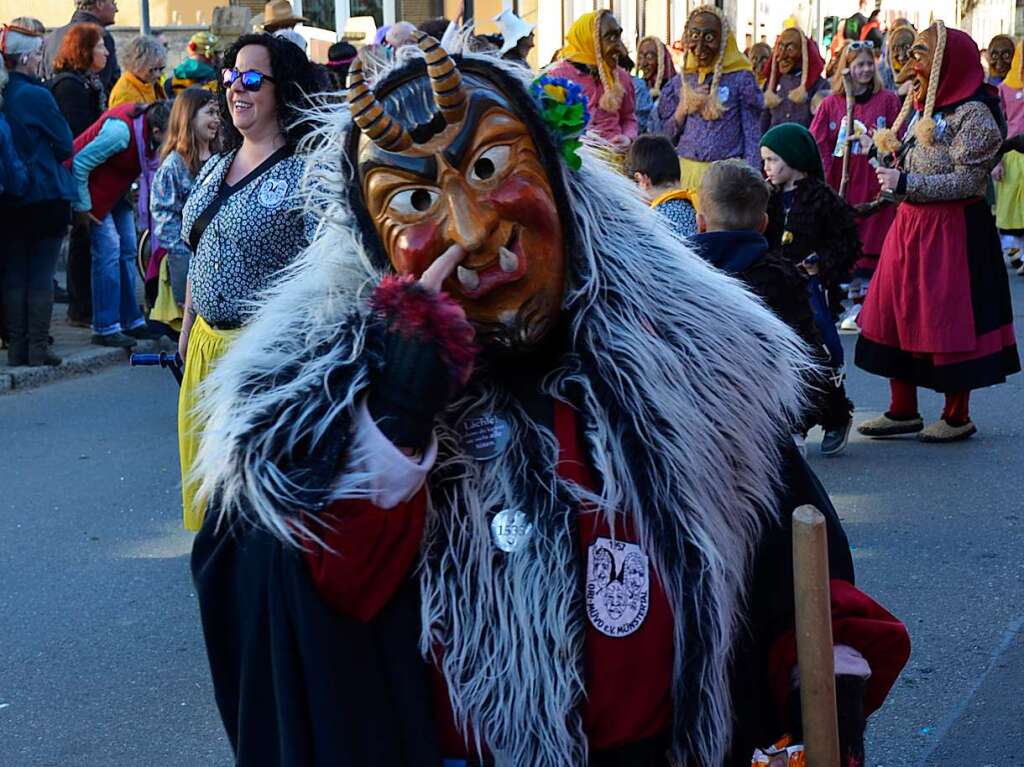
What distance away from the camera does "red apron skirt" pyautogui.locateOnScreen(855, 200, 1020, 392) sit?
6441 millimetres

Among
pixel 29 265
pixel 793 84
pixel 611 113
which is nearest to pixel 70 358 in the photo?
pixel 29 265

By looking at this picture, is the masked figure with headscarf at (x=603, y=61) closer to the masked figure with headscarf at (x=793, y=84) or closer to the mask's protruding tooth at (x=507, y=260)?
the masked figure with headscarf at (x=793, y=84)

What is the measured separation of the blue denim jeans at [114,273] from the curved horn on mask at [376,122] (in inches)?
298

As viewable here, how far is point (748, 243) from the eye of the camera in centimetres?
528

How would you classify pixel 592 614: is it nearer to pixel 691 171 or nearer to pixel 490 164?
pixel 490 164

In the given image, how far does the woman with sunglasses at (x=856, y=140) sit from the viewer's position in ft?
32.9

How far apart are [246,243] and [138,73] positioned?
589cm

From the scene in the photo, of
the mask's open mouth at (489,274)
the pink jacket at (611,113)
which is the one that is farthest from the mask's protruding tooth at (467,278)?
the pink jacket at (611,113)

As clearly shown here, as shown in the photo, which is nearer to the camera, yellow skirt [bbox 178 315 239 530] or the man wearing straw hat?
yellow skirt [bbox 178 315 239 530]

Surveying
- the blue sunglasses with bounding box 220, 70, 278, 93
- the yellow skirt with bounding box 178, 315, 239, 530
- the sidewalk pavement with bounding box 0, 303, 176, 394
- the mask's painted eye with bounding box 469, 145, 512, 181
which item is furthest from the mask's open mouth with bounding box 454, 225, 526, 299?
the sidewalk pavement with bounding box 0, 303, 176, 394

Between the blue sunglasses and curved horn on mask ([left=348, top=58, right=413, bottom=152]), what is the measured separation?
239 cm

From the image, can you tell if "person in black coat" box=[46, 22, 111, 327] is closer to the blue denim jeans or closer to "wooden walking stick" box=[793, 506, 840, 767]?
the blue denim jeans

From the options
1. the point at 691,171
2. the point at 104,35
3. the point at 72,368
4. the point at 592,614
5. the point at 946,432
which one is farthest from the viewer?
the point at 104,35

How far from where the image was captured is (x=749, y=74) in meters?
9.94
